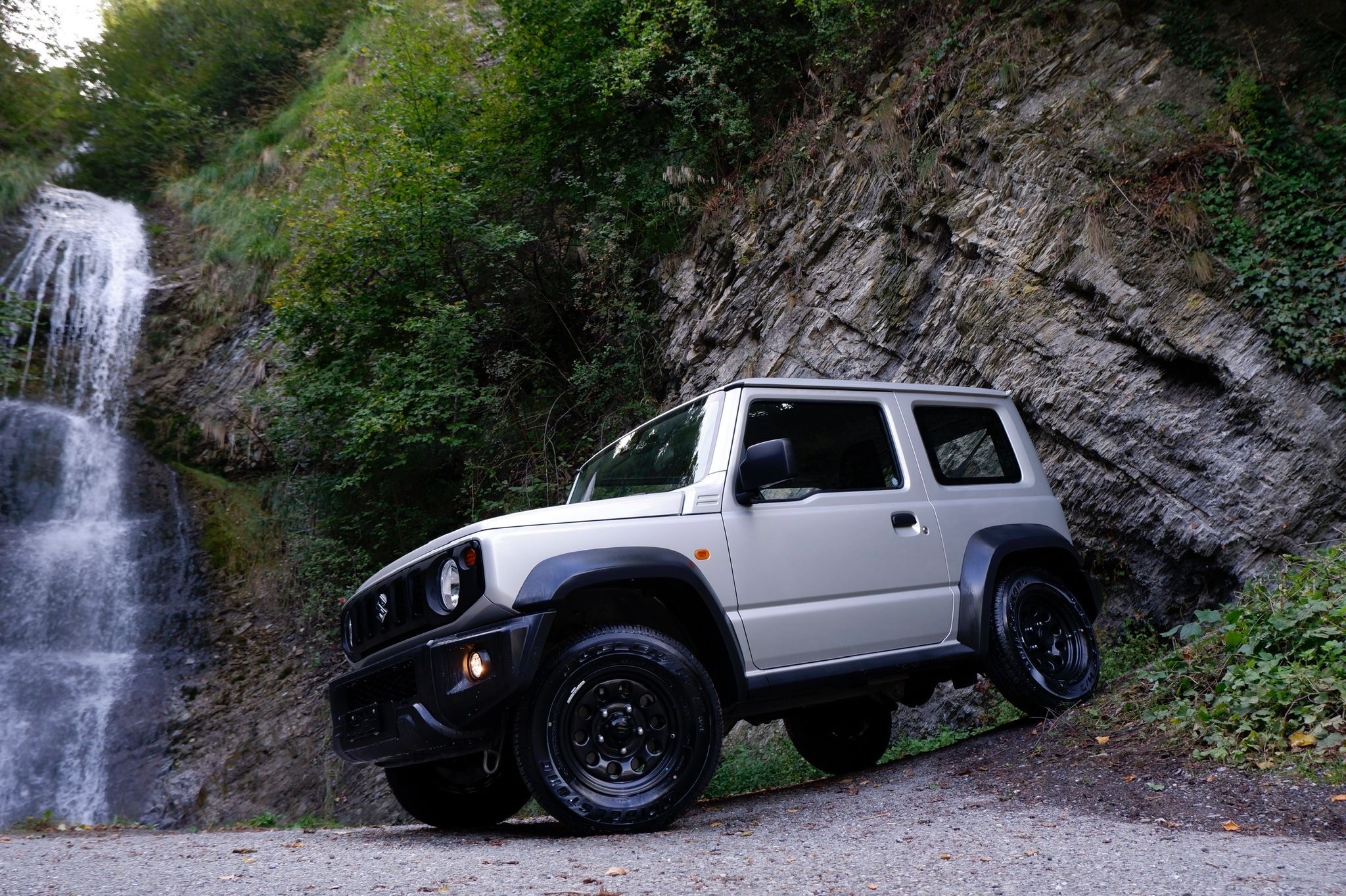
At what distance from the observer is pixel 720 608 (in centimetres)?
427

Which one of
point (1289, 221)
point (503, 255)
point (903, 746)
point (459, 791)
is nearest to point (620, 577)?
point (459, 791)

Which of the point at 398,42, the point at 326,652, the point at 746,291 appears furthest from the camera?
the point at 398,42

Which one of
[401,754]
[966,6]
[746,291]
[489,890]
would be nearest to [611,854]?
[489,890]

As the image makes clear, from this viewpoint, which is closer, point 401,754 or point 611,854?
point 611,854

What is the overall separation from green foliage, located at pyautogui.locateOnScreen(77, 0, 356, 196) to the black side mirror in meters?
25.1

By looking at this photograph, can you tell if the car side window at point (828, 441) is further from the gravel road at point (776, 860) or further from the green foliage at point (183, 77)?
the green foliage at point (183, 77)

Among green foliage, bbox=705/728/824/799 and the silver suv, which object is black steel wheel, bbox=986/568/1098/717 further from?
green foliage, bbox=705/728/824/799

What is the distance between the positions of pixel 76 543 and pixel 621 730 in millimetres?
14201

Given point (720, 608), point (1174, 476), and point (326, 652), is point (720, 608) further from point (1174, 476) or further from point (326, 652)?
point (326, 652)

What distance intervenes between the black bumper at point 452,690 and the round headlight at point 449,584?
0.54 feet

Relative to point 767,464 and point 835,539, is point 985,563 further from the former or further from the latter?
point 767,464

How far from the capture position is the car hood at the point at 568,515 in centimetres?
397

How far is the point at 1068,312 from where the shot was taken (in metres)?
8.16

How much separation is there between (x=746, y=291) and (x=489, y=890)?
905cm
